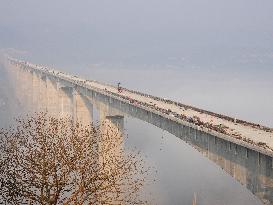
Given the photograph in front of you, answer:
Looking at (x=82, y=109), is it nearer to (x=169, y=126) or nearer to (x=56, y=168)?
(x=169, y=126)

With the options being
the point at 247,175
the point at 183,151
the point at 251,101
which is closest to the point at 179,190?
the point at 183,151

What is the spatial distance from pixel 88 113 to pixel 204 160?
2947 centimetres

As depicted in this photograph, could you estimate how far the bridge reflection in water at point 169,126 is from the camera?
35406 millimetres

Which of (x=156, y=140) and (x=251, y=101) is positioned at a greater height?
(x=251, y=101)

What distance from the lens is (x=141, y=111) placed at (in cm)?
6419

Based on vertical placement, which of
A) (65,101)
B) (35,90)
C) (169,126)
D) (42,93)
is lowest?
(169,126)

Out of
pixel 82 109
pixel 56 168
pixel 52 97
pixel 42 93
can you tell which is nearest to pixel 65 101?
pixel 52 97

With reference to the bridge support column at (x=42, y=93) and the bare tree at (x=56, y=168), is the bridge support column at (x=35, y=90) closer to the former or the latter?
the bridge support column at (x=42, y=93)

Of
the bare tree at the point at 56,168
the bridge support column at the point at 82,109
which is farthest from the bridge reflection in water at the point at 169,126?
the bare tree at the point at 56,168

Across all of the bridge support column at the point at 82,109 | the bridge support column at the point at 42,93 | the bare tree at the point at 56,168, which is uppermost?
the bridge support column at the point at 42,93

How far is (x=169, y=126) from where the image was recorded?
55.4m

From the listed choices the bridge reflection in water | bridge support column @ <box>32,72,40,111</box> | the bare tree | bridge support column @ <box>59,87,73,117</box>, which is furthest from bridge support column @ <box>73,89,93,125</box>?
the bare tree

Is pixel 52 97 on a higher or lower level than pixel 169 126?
higher

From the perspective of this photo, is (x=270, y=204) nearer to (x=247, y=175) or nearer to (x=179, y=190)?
(x=247, y=175)
